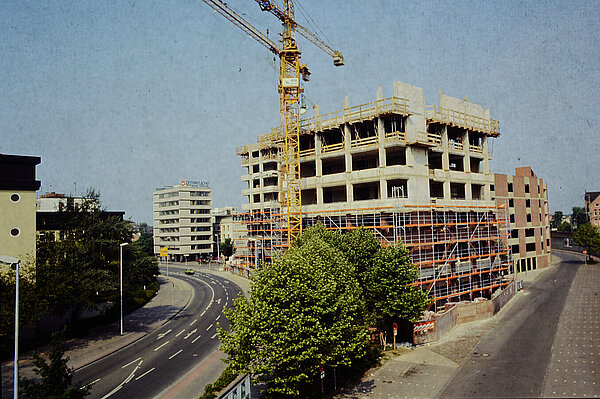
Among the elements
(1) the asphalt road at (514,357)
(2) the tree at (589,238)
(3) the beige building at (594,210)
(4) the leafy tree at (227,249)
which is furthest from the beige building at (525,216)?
(4) the leafy tree at (227,249)

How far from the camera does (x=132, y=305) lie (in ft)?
166

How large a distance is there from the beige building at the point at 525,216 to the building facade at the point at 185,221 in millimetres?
85490

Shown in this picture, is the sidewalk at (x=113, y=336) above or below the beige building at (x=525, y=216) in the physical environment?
below

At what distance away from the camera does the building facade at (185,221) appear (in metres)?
124

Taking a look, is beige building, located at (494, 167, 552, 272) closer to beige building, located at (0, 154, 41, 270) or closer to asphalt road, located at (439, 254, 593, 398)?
asphalt road, located at (439, 254, 593, 398)

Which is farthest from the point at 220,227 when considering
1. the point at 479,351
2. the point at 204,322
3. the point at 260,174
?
the point at 479,351

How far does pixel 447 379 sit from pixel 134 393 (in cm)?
1903

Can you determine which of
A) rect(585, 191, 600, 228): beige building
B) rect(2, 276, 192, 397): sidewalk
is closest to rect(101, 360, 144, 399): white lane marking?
rect(2, 276, 192, 397): sidewalk

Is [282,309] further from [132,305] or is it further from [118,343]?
[132,305]

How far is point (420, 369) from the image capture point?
26781mm

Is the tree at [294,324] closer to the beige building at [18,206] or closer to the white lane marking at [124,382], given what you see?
the white lane marking at [124,382]

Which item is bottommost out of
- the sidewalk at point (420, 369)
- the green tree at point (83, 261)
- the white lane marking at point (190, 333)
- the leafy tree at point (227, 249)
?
the white lane marking at point (190, 333)

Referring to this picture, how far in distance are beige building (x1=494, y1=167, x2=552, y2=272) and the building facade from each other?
85490 millimetres

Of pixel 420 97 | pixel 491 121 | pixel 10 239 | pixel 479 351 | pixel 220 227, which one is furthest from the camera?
pixel 220 227
